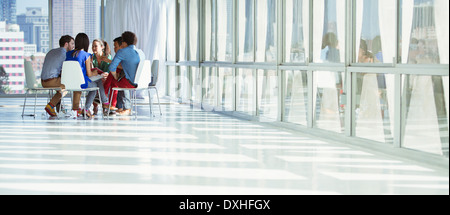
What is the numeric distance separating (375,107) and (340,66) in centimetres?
71

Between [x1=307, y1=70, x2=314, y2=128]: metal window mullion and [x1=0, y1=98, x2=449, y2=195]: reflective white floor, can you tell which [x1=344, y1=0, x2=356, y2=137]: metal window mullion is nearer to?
[x1=0, y1=98, x2=449, y2=195]: reflective white floor

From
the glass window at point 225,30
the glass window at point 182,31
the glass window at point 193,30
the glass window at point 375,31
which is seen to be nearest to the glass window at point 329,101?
the glass window at point 375,31

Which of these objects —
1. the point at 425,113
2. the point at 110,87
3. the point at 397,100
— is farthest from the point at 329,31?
the point at 110,87

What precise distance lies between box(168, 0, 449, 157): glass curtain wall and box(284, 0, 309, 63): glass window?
0.01 m

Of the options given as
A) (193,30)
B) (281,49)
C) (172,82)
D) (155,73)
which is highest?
(193,30)

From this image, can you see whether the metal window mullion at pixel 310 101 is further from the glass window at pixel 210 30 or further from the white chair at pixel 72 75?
the glass window at pixel 210 30

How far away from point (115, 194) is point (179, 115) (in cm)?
580

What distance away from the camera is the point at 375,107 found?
597 cm

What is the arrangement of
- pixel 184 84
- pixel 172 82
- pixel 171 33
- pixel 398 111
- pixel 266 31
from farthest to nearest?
pixel 171 33 < pixel 172 82 < pixel 184 84 < pixel 266 31 < pixel 398 111

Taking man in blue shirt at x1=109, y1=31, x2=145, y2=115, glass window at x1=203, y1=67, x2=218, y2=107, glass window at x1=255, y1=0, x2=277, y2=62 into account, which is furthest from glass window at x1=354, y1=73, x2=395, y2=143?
glass window at x1=203, y1=67, x2=218, y2=107

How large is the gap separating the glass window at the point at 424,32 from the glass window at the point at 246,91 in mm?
3719

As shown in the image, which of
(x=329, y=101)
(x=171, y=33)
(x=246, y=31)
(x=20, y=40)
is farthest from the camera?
(x=20, y=40)

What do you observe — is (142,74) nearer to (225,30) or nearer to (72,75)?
(72,75)
